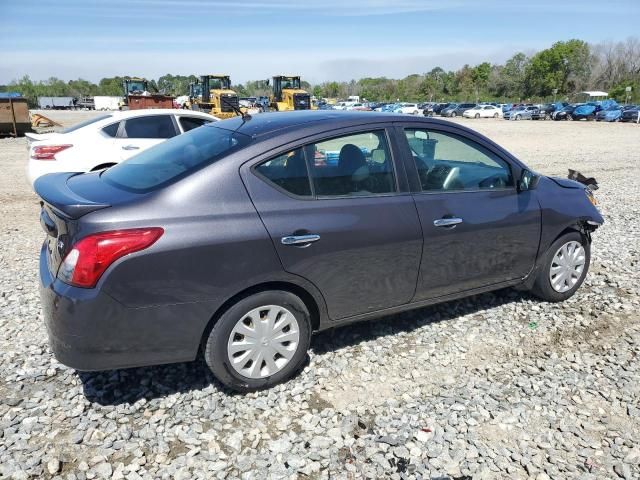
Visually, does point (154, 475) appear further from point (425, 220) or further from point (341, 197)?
point (425, 220)

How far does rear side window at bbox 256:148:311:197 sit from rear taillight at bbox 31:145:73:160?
227 inches

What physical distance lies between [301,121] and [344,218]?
779 mm

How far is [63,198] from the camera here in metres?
3.04

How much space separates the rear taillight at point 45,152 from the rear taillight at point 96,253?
566cm

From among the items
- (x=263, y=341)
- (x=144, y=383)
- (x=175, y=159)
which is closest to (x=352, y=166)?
(x=175, y=159)

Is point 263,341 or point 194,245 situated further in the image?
point 263,341

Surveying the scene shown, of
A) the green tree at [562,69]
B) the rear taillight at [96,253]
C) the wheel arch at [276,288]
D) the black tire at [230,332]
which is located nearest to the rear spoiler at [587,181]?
the wheel arch at [276,288]

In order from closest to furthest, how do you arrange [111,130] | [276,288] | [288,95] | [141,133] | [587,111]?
1. [276,288]
2. [111,130]
3. [141,133]
4. [288,95]
5. [587,111]

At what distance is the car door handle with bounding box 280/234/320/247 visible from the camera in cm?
310

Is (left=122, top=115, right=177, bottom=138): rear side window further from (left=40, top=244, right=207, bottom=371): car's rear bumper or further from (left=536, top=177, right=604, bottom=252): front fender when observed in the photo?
(left=536, top=177, right=604, bottom=252): front fender

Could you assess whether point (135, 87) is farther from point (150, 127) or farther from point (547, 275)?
point (547, 275)

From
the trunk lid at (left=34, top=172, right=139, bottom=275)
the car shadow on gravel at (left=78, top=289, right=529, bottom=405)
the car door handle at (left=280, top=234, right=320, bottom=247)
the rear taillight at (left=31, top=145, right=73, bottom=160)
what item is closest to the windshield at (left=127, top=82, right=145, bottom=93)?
the rear taillight at (left=31, top=145, right=73, bottom=160)

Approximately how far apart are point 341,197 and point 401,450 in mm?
1613

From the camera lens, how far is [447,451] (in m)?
2.82
